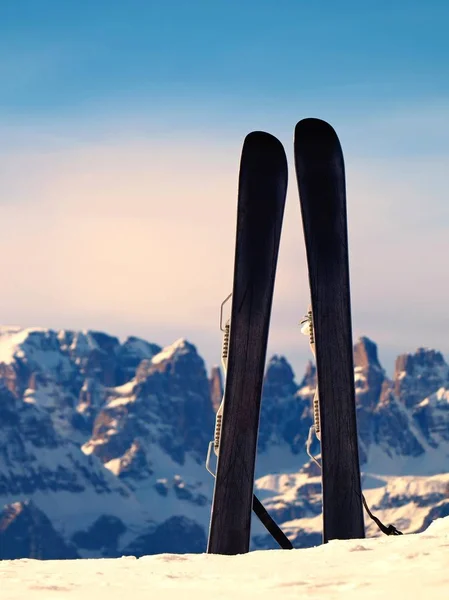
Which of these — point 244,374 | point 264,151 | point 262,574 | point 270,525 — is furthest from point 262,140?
point 262,574

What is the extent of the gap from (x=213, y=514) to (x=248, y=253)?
Answer: 11.4 ft

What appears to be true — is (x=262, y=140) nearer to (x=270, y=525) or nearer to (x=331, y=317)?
(x=331, y=317)

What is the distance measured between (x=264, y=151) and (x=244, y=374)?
3201 millimetres

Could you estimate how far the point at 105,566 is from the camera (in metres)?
11.6

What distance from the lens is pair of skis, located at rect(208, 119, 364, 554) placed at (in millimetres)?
15047

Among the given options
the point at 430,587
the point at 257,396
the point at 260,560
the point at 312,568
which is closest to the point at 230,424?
the point at 257,396

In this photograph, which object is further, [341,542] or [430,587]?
[341,542]

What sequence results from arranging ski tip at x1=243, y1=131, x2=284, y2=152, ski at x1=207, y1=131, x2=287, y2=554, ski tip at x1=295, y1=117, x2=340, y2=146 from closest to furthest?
1. ski at x1=207, y1=131, x2=287, y2=554
2. ski tip at x1=295, y1=117, x2=340, y2=146
3. ski tip at x1=243, y1=131, x2=284, y2=152

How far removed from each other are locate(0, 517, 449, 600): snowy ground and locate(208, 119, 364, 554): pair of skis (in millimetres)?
2734

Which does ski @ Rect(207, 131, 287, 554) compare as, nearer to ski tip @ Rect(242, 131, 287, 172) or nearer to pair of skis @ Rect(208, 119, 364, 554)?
pair of skis @ Rect(208, 119, 364, 554)

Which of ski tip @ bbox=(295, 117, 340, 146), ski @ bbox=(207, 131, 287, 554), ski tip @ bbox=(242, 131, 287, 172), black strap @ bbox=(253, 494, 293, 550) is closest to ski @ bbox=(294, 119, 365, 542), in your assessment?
ski tip @ bbox=(295, 117, 340, 146)

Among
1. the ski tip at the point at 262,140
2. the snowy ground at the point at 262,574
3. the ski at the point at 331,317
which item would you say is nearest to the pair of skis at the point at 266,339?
the ski at the point at 331,317

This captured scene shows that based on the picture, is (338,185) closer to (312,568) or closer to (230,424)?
(230,424)

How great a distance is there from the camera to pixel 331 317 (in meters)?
15.4
